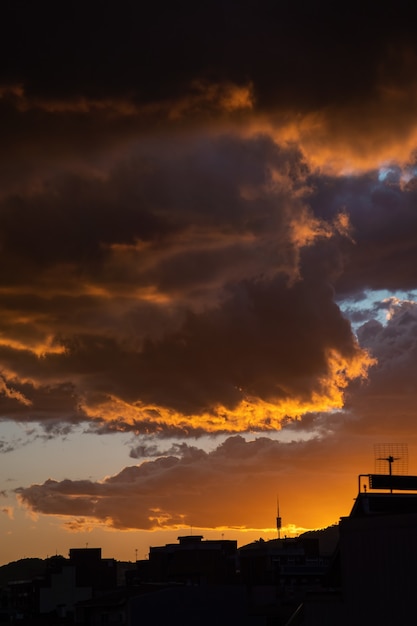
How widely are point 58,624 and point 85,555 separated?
52.6 m

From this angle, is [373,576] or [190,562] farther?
[190,562]

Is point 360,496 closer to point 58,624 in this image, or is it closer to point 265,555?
point 58,624

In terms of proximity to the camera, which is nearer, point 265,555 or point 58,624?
point 58,624

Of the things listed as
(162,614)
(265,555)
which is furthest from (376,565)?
(265,555)

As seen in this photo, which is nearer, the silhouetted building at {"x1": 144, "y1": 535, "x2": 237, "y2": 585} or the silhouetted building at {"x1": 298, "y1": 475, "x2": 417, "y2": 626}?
the silhouetted building at {"x1": 298, "y1": 475, "x2": 417, "y2": 626}

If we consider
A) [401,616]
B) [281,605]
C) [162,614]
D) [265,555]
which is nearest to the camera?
[401,616]

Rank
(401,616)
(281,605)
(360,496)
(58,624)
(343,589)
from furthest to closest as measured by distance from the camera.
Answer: (58,624) → (281,605) → (360,496) → (343,589) → (401,616)

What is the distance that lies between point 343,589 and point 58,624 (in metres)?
71.9

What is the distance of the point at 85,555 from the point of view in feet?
587

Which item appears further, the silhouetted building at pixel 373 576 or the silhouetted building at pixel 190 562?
the silhouetted building at pixel 190 562

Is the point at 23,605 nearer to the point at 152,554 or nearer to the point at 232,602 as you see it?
the point at 152,554

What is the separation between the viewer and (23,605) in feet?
581

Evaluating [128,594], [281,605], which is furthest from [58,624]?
[281,605]

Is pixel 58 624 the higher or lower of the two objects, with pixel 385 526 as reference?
lower
